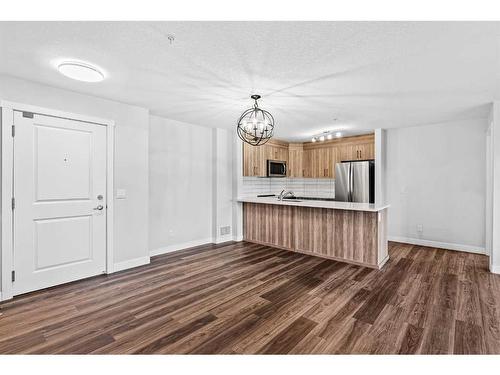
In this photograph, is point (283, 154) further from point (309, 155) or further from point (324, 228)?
point (324, 228)

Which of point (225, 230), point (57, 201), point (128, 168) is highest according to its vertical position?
point (128, 168)

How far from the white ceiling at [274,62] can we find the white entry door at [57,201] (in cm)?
61

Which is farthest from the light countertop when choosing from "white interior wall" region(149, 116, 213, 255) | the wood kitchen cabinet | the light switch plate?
the light switch plate

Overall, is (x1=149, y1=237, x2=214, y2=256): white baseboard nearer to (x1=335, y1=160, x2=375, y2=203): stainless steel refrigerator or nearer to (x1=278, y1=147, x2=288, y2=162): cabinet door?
(x1=278, y1=147, x2=288, y2=162): cabinet door

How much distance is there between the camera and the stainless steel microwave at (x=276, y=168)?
6426 millimetres

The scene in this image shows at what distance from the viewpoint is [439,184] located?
4949 millimetres

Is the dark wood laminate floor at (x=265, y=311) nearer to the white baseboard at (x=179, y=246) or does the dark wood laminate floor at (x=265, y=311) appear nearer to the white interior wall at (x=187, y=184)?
the white baseboard at (x=179, y=246)

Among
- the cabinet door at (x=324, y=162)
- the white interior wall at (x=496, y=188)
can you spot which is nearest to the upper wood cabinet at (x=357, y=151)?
the cabinet door at (x=324, y=162)

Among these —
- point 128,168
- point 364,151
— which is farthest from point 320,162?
point 128,168

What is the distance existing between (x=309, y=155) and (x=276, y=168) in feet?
3.50

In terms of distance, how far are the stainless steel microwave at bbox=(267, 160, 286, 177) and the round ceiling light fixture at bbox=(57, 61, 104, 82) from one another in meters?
4.39

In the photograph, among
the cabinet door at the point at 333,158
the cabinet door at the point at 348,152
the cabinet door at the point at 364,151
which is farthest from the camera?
the cabinet door at the point at 333,158

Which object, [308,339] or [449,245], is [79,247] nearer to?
[308,339]

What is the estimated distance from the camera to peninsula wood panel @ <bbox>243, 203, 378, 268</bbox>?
3.78 meters
